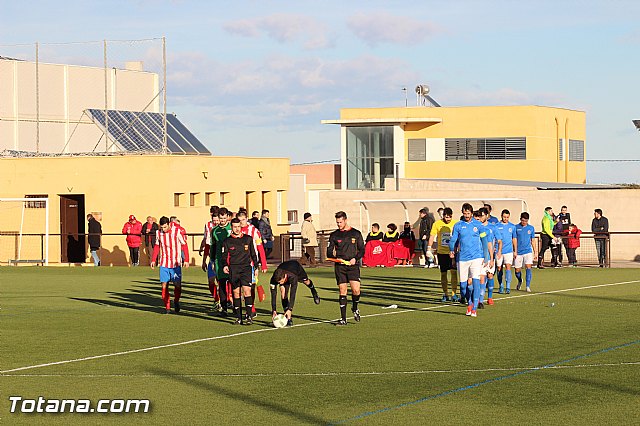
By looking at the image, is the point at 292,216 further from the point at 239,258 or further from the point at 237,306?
the point at 239,258

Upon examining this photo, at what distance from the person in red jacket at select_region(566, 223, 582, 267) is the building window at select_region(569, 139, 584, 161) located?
124 feet

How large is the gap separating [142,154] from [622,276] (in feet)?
70.7

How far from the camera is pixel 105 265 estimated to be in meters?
42.7

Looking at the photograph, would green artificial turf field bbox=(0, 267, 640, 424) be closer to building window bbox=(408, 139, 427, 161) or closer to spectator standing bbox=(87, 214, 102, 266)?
spectator standing bbox=(87, 214, 102, 266)

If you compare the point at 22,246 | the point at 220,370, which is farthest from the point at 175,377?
the point at 22,246

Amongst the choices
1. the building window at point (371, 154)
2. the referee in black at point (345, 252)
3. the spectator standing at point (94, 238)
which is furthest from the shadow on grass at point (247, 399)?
the building window at point (371, 154)

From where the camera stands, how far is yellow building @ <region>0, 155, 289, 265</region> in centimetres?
4438

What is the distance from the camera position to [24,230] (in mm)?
45500

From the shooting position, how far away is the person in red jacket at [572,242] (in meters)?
37.2

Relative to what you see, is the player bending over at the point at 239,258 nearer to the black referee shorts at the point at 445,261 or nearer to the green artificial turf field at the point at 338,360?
the green artificial turf field at the point at 338,360

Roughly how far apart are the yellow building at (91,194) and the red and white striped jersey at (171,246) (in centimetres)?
2207

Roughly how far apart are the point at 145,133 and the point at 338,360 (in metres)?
35.4

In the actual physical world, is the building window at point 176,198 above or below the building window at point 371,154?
below

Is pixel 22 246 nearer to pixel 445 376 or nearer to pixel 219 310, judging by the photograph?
pixel 219 310
